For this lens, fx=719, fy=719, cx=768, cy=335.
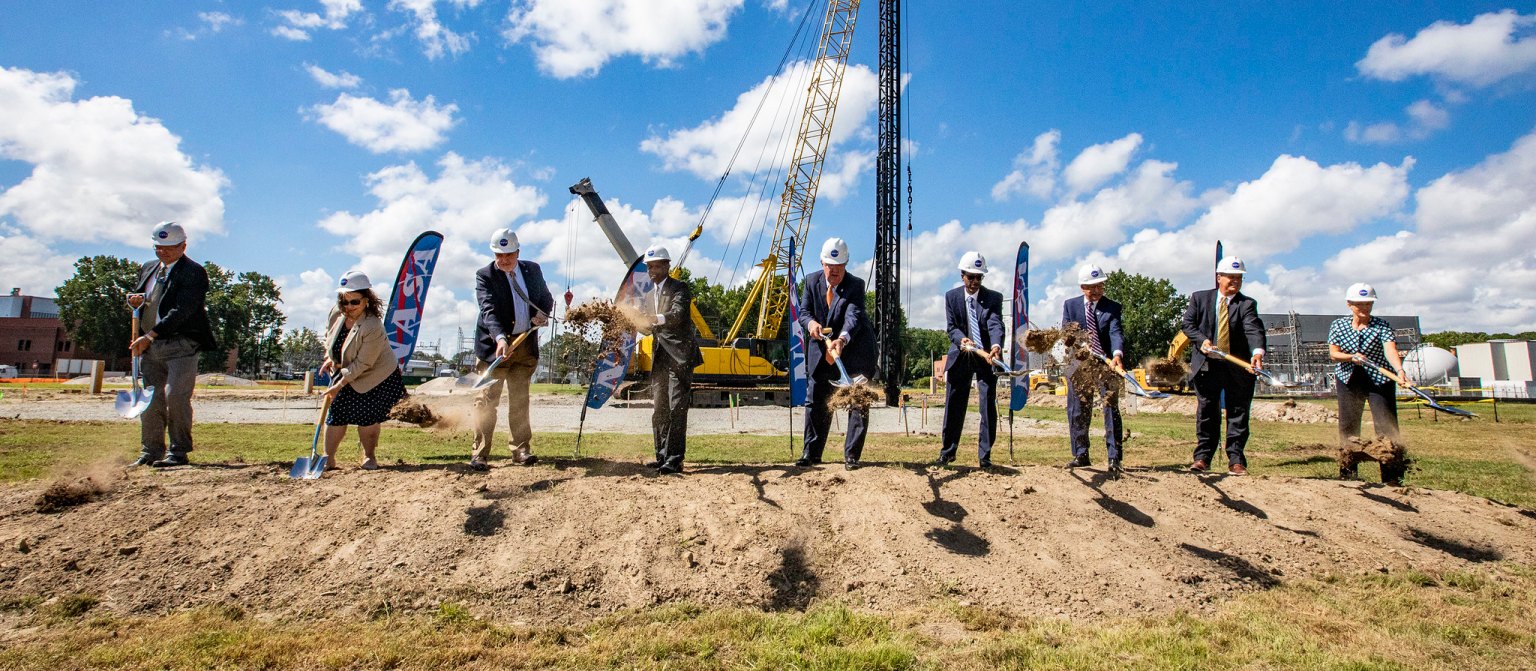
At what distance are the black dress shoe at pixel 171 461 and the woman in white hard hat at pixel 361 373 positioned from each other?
1357 mm

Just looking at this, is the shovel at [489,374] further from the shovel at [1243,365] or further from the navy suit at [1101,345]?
the shovel at [1243,365]

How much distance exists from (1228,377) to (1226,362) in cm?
14

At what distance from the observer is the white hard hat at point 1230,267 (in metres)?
6.56

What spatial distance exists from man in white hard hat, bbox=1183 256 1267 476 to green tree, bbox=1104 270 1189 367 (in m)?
64.4

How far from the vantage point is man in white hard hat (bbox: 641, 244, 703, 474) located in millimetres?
5738

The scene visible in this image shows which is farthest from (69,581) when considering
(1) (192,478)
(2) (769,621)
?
(2) (769,621)

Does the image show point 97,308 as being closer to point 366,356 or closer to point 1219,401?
point 366,356

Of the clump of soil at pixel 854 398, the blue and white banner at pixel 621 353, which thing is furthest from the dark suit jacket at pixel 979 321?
the blue and white banner at pixel 621 353

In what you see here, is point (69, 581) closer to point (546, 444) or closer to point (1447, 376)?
point (546, 444)

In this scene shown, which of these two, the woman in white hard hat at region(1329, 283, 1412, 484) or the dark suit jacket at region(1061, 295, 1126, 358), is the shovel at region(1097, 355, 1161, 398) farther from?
the woman in white hard hat at region(1329, 283, 1412, 484)

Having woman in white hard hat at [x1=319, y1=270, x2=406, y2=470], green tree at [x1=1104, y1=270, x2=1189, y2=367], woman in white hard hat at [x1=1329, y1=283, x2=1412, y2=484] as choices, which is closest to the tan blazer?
woman in white hard hat at [x1=319, y1=270, x2=406, y2=470]

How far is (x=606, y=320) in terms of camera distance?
6.29 m

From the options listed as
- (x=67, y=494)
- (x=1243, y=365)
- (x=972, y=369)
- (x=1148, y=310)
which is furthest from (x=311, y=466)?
(x=1148, y=310)

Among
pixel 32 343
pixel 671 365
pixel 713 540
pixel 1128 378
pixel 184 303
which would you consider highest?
pixel 32 343
